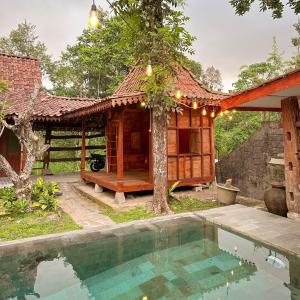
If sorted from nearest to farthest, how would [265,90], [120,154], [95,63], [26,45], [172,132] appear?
[265,90], [120,154], [172,132], [95,63], [26,45]

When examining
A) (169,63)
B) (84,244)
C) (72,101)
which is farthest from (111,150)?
(84,244)

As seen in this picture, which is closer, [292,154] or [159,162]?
[292,154]

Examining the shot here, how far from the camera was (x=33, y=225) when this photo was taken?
259 inches

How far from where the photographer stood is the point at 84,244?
523 cm

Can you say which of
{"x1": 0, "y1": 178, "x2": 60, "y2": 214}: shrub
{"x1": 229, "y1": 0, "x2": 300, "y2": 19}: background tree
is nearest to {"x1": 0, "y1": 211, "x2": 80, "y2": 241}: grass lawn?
{"x1": 0, "y1": 178, "x2": 60, "y2": 214}: shrub

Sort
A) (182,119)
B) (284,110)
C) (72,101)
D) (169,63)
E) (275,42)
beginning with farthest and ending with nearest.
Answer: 1. (275,42)
2. (72,101)
3. (182,119)
4. (169,63)
5. (284,110)

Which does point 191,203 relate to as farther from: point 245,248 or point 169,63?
point 169,63

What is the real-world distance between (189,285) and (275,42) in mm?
16565

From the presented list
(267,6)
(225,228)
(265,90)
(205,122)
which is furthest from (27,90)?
(225,228)

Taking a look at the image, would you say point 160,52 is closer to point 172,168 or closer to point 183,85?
point 183,85

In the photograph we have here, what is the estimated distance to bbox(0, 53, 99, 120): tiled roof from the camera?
1259 cm

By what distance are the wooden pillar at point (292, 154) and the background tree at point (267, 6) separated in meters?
1.99

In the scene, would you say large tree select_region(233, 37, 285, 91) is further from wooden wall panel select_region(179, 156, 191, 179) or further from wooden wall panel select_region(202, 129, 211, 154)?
wooden wall panel select_region(179, 156, 191, 179)

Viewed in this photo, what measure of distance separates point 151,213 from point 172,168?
2.59 metres
